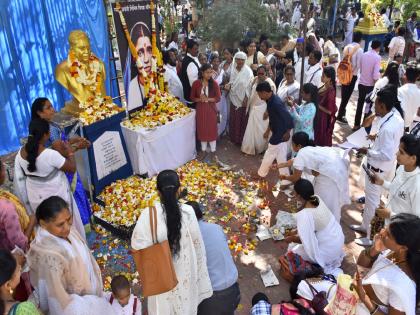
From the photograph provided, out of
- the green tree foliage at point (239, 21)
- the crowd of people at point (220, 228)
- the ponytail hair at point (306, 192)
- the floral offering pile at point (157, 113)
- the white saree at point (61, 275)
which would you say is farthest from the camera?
the green tree foliage at point (239, 21)

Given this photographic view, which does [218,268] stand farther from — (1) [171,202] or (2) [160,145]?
(2) [160,145]

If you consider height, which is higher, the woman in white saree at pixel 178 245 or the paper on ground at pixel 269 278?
the woman in white saree at pixel 178 245

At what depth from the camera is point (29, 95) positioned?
7.30m

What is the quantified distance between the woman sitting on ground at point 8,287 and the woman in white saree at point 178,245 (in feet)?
2.57

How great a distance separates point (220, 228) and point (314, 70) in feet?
16.2

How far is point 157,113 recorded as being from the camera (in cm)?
659

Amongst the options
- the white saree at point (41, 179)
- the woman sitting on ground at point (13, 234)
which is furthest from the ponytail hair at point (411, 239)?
the white saree at point (41, 179)

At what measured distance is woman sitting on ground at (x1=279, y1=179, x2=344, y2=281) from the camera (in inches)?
163

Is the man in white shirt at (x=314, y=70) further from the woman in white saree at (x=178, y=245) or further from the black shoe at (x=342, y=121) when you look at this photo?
the woman in white saree at (x=178, y=245)

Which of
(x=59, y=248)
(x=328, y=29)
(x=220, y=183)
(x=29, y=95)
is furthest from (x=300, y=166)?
(x=328, y=29)

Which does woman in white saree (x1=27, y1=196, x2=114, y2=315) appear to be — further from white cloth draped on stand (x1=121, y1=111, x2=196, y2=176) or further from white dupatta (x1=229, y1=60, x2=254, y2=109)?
white dupatta (x1=229, y1=60, x2=254, y2=109)

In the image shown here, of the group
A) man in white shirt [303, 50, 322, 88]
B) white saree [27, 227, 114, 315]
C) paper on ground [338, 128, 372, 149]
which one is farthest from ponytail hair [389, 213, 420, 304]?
man in white shirt [303, 50, 322, 88]

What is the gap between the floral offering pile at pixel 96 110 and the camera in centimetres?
547

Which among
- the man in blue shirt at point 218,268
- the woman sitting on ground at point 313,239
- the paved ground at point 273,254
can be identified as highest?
the man in blue shirt at point 218,268
